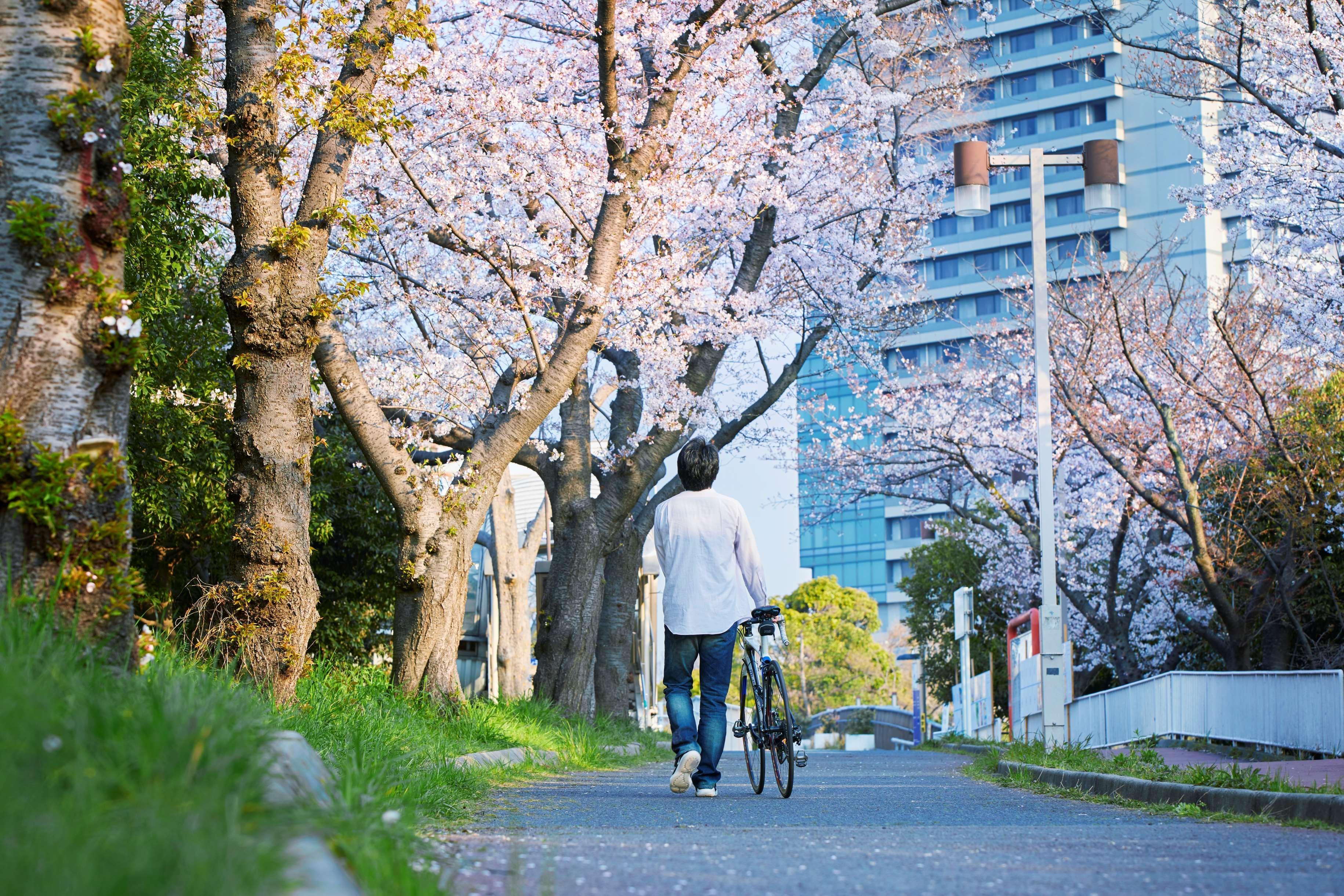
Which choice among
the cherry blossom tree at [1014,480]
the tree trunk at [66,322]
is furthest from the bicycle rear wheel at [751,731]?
the cherry blossom tree at [1014,480]

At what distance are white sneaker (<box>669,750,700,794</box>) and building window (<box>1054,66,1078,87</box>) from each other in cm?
7790

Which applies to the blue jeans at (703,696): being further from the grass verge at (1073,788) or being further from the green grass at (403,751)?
the grass verge at (1073,788)

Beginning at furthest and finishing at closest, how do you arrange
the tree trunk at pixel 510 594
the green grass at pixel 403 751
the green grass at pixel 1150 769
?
the tree trunk at pixel 510 594 < the green grass at pixel 1150 769 < the green grass at pixel 403 751

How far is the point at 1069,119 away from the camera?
259ft

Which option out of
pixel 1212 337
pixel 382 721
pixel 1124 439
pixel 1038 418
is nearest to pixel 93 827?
pixel 382 721

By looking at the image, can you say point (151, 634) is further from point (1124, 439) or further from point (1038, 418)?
point (1124, 439)

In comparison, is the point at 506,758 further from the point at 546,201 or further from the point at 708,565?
the point at 546,201

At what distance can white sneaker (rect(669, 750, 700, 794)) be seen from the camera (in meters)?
7.40

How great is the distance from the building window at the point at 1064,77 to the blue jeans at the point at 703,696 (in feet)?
254

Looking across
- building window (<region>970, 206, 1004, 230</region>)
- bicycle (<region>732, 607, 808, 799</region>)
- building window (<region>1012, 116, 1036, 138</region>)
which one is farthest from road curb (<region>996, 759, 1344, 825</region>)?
building window (<region>970, 206, 1004, 230</region>)

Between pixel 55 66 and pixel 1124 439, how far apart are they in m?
17.2

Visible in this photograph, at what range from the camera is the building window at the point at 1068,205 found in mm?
79625

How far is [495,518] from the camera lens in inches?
836

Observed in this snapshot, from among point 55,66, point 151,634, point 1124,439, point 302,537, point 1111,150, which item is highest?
point 1111,150
